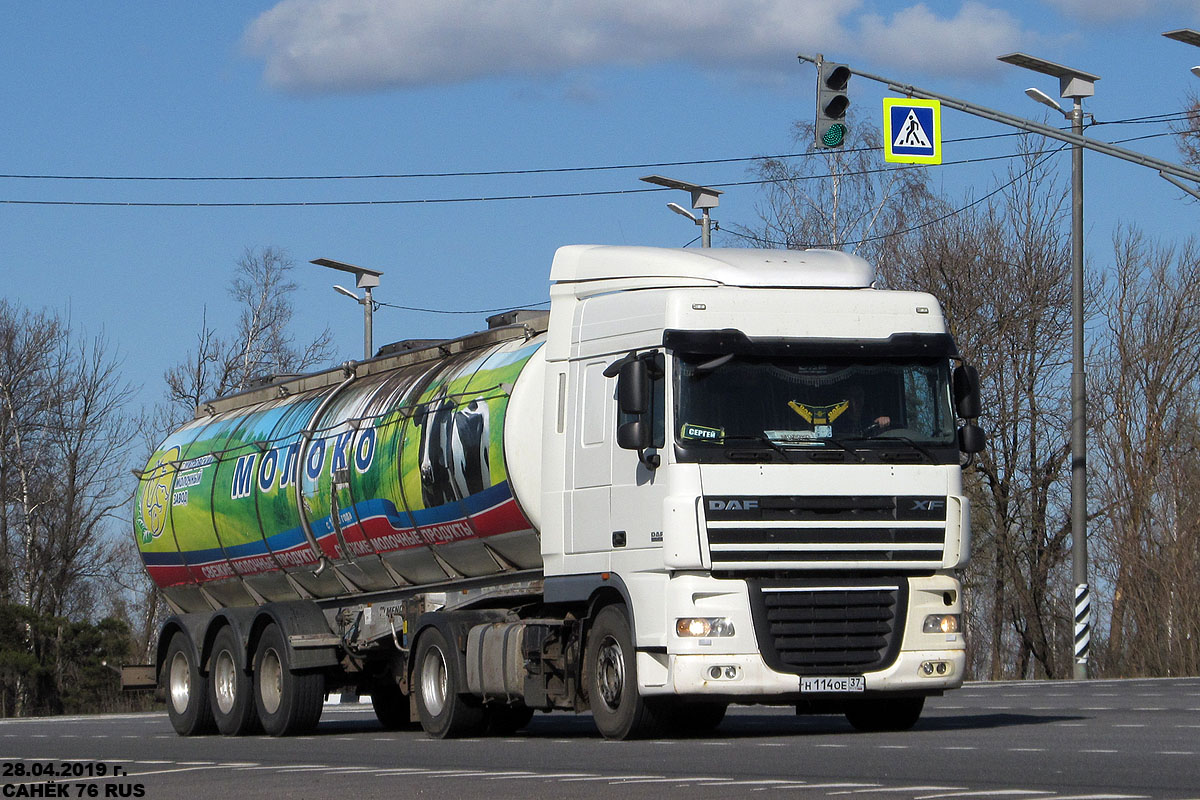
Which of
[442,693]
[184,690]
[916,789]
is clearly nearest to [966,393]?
[916,789]

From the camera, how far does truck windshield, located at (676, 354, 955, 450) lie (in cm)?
1456

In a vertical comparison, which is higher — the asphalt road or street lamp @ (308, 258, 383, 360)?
street lamp @ (308, 258, 383, 360)

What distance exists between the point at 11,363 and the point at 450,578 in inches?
1703

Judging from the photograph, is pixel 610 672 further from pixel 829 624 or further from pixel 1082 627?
pixel 1082 627

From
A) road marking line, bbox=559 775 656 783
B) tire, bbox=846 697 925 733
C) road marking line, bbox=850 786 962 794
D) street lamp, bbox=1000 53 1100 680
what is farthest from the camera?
street lamp, bbox=1000 53 1100 680

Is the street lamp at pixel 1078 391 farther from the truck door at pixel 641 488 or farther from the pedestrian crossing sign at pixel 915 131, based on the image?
the truck door at pixel 641 488

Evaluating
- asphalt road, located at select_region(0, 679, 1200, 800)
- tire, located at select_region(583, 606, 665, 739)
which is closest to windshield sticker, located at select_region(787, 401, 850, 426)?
tire, located at select_region(583, 606, 665, 739)

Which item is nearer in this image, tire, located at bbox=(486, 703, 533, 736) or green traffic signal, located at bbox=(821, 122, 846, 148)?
tire, located at bbox=(486, 703, 533, 736)

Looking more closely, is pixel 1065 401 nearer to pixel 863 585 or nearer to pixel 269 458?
pixel 269 458

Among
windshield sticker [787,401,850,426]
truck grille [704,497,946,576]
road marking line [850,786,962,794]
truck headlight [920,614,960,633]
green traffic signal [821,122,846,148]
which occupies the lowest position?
road marking line [850,786,962,794]

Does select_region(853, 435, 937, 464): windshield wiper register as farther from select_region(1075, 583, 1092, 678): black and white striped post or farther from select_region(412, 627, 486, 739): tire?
select_region(1075, 583, 1092, 678): black and white striped post

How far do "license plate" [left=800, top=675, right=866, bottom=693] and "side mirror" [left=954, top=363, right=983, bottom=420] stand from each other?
2.25m

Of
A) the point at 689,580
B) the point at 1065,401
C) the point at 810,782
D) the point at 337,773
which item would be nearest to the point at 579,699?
the point at 689,580

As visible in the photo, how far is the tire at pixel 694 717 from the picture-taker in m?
15.3
